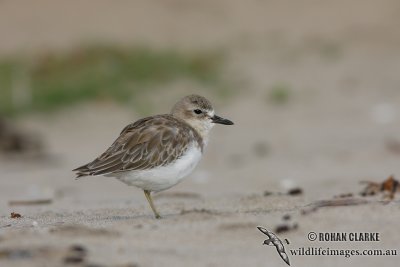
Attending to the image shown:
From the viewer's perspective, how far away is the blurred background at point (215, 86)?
37.1ft

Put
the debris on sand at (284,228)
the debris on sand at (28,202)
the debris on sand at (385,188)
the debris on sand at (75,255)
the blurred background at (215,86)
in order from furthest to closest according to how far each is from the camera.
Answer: the blurred background at (215,86) < the debris on sand at (28,202) < the debris on sand at (385,188) < the debris on sand at (284,228) < the debris on sand at (75,255)

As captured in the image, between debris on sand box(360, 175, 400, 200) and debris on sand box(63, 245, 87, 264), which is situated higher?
debris on sand box(360, 175, 400, 200)

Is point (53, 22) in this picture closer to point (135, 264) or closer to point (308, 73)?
point (308, 73)

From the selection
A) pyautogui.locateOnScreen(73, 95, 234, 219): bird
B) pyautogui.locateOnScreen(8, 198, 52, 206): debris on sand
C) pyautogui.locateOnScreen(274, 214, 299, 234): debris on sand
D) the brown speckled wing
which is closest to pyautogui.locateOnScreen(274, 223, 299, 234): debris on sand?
pyautogui.locateOnScreen(274, 214, 299, 234): debris on sand

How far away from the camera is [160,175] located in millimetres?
7152

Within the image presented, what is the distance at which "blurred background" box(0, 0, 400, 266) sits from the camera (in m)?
11.3

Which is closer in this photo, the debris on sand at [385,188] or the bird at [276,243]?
the bird at [276,243]

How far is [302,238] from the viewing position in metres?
5.97

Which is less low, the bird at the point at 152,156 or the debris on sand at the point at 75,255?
the bird at the point at 152,156

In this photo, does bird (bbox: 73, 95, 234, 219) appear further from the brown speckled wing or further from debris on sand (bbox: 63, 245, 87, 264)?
debris on sand (bbox: 63, 245, 87, 264)

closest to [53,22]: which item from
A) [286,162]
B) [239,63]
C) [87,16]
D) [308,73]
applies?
[87,16]

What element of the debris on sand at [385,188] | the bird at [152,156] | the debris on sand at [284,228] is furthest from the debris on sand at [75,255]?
the debris on sand at [385,188]

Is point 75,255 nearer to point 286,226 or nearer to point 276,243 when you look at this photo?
point 276,243

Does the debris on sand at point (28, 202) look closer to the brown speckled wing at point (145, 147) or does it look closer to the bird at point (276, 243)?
the brown speckled wing at point (145, 147)
